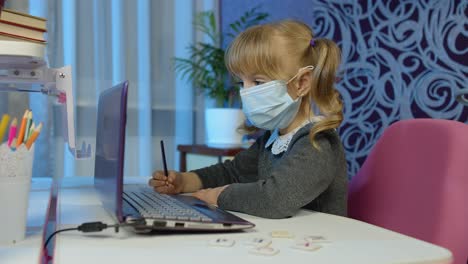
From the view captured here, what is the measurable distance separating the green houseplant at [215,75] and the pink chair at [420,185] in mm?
1354

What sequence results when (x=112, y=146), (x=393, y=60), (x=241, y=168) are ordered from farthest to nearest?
(x=393, y=60) < (x=241, y=168) < (x=112, y=146)

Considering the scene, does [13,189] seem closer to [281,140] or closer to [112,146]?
[112,146]

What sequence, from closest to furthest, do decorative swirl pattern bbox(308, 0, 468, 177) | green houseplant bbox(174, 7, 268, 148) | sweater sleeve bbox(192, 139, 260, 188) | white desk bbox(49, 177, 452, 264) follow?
white desk bbox(49, 177, 452, 264)
sweater sleeve bbox(192, 139, 260, 188)
green houseplant bbox(174, 7, 268, 148)
decorative swirl pattern bbox(308, 0, 468, 177)

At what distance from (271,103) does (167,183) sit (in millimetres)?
285

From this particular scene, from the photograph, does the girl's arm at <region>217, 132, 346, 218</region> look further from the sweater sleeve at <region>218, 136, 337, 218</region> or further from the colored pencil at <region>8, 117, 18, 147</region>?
the colored pencil at <region>8, 117, 18, 147</region>

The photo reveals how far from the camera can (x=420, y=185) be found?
1.08 metres

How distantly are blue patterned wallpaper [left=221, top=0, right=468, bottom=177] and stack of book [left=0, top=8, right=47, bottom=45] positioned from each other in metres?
2.18

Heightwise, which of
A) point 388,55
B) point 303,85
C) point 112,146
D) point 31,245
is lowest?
point 31,245

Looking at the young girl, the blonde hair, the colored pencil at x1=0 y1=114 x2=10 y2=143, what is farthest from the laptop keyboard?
the blonde hair

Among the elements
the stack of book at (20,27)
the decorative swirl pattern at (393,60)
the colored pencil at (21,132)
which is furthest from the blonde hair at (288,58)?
the decorative swirl pattern at (393,60)

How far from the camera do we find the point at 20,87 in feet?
3.85

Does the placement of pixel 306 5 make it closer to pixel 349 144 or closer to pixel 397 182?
pixel 349 144

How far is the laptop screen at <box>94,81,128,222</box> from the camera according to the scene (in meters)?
0.73

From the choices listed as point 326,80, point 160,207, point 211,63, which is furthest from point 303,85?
point 211,63
